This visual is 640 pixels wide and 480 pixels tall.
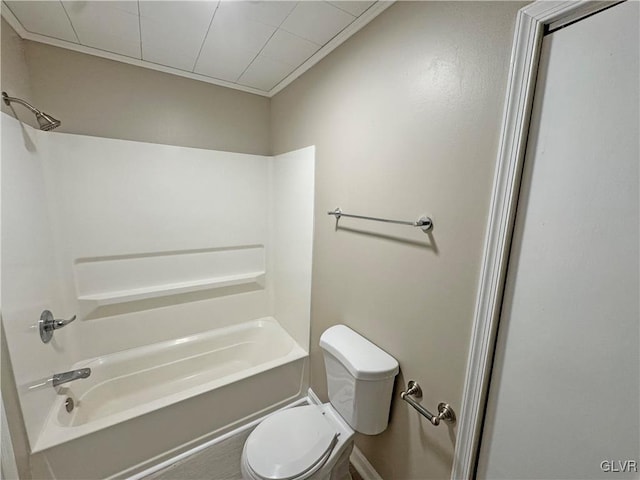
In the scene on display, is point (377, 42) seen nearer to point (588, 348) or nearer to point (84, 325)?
point (588, 348)

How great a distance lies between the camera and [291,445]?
3.95 feet

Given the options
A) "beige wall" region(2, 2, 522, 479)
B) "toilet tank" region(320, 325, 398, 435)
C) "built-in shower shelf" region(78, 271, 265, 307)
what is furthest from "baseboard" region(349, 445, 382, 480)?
"built-in shower shelf" region(78, 271, 265, 307)

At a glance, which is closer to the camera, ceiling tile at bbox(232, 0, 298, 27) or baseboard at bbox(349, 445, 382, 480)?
ceiling tile at bbox(232, 0, 298, 27)

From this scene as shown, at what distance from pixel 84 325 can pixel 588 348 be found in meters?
2.55

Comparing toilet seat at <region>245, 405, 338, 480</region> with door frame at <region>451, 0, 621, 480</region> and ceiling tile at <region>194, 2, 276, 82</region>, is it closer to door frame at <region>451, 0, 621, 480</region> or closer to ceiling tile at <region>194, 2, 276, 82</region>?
door frame at <region>451, 0, 621, 480</region>

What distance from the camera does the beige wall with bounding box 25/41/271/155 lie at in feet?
4.99

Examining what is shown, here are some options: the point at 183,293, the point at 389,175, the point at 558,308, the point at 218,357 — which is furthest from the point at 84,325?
the point at 558,308

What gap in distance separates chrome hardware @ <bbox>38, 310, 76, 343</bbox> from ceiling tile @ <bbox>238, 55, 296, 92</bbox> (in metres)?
1.88

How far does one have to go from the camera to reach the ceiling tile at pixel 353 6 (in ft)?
3.73

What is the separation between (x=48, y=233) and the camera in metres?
1.53

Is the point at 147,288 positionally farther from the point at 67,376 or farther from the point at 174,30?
the point at 174,30

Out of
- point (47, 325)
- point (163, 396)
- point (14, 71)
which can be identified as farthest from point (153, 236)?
point (163, 396)

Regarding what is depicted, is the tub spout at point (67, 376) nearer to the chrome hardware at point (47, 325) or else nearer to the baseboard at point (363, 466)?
the chrome hardware at point (47, 325)

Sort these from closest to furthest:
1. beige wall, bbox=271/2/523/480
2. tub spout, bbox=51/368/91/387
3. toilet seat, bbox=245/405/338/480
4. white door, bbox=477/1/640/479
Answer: white door, bbox=477/1/640/479, beige wall, bbox=271/2/523/480, toilet seat, bbox=245/405/338/480, tub spout, bbox=51/368/91/387
